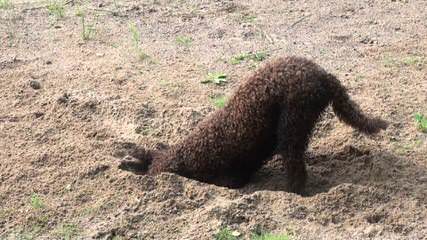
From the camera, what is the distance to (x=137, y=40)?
7.89m

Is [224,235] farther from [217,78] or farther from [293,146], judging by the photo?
[217,78]

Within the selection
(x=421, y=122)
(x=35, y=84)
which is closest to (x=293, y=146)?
(x=421, y=122)

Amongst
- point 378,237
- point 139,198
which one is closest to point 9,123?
point 139,198

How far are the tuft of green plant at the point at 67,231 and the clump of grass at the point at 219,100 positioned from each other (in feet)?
6.29

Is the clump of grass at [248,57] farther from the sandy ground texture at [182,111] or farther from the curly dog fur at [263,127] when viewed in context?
the curly dog fur at [263,127]

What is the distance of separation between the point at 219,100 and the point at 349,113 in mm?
1524

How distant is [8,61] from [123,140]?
6.98 ft

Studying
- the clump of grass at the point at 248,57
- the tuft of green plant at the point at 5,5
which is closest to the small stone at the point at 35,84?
the clump of grass at the point at 248,57

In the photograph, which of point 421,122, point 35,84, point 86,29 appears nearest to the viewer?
point 421,122

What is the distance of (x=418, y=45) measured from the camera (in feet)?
24.6

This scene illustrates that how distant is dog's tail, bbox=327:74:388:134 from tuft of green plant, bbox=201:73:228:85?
174 centimetres

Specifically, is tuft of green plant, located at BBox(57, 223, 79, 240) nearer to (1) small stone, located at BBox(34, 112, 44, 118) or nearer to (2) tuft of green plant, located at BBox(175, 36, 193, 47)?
(1) small stone, located at BBox(34, 112, 44, 118)

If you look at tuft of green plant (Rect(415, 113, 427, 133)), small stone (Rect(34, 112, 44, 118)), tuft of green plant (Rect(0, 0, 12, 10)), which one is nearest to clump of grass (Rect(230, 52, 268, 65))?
tuft of green plant (Rect(415, 113, 427, 133))

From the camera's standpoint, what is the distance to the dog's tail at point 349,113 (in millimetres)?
5273
